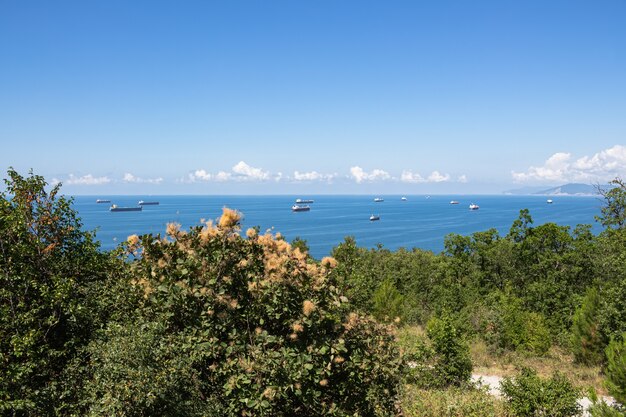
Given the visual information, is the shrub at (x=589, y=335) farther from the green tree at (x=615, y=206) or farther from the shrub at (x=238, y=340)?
the shrub at (x=238, y=340)

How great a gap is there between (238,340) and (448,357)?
12.2 metres

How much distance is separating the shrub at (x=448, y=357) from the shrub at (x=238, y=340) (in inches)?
357

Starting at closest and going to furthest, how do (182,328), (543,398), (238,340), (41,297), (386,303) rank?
(238,340) < (182,328) < (41,297) < (543,398) < (386,303)

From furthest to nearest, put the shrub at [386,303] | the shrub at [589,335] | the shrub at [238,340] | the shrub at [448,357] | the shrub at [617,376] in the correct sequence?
the shrub at [386,303]
the shrub at [589,335]
the shrub at [448,357]
the shrub at [617,376]
the shrub at [238,340]

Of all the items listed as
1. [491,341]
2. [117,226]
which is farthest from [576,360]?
[117,226]

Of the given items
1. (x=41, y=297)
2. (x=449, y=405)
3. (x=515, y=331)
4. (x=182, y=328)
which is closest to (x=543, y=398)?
(x=449, y=405)

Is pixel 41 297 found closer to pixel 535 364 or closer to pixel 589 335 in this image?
pixel 535 364

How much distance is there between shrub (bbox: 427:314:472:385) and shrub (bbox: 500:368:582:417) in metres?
3.26

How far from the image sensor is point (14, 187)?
9562 millimetres

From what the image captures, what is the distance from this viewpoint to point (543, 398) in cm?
1255

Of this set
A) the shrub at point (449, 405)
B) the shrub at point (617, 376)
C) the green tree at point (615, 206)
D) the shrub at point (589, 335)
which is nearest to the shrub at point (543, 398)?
the shrub at point (449, 405)

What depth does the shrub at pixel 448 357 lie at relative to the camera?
53.5 ft

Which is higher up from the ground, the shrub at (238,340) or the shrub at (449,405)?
the shrub at (238,340)

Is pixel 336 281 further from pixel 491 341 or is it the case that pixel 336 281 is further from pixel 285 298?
pixel 491 341
